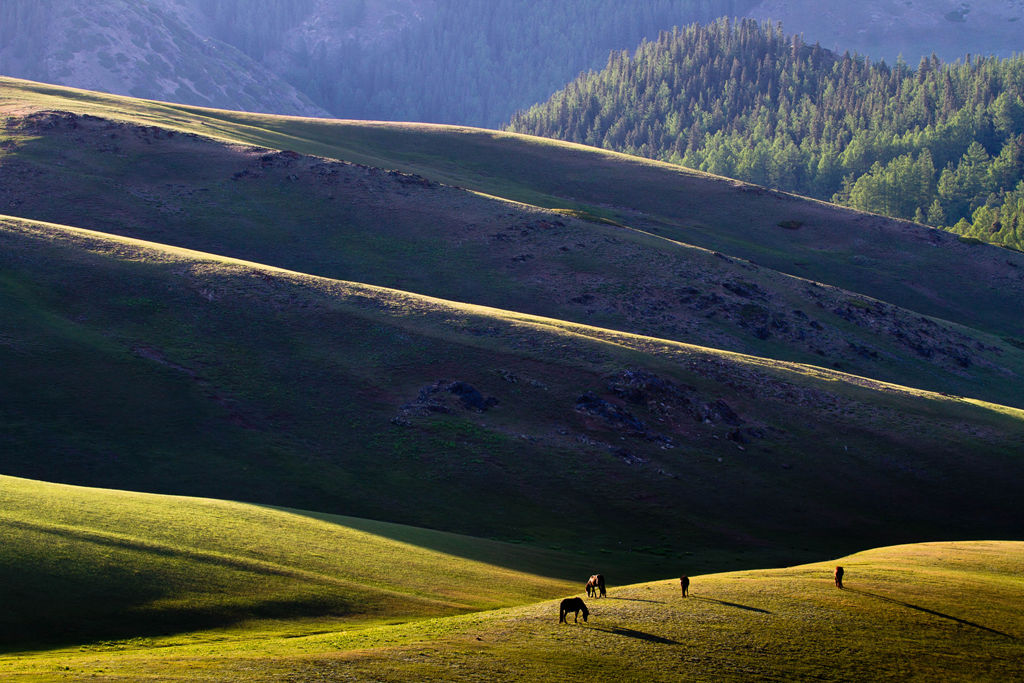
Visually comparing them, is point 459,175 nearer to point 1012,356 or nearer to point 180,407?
point 1012,356

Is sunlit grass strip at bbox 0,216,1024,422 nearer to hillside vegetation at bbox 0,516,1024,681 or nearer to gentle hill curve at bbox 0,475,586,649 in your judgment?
gentle hill curve at bbox 0,475,586,649

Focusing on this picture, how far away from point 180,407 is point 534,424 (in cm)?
2205

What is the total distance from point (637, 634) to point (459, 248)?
252ft

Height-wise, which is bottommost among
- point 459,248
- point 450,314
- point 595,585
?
point 595,585

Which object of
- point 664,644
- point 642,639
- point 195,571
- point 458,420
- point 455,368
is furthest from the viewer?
point 455,368

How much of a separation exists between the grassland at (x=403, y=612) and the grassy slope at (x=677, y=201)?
305 ft

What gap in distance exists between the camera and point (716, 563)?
48.2 meters

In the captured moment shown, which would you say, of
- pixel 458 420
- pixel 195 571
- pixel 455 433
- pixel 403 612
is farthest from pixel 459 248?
pixel 403 612

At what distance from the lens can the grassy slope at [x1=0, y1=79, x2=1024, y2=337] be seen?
127 m

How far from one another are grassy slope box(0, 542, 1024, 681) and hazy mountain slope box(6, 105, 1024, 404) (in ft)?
181

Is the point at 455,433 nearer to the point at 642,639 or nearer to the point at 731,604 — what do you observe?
the point at 731,604

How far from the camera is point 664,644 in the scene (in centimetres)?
2816

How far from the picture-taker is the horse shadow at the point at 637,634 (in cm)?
2839

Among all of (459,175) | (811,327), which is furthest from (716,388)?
(459,175)
